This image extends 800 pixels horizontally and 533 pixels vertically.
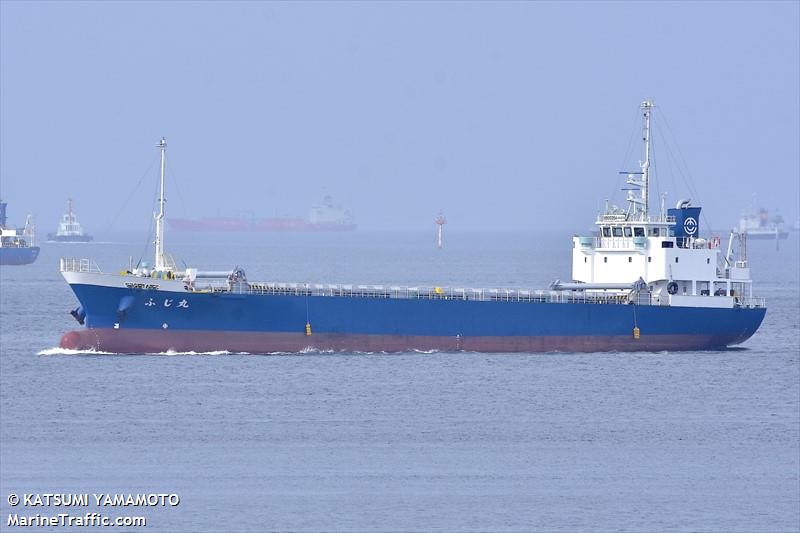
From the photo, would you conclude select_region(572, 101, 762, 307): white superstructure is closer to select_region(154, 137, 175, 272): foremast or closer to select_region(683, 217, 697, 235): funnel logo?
select_region(683, 217, 697, 235): funnel logo

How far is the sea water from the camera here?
36125 millimetres

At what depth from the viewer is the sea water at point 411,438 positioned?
36.1m

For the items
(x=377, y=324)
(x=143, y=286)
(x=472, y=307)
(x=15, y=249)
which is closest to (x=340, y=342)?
(x=377, y=324)

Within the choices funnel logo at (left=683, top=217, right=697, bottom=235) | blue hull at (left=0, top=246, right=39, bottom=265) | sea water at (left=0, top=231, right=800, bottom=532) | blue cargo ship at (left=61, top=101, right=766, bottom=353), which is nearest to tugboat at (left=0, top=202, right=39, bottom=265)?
blue hull at (left=0, top=246, right=39, bottom=265)

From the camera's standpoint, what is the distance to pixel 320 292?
200 feet

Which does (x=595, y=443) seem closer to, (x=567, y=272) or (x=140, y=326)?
(x=140, y=326)

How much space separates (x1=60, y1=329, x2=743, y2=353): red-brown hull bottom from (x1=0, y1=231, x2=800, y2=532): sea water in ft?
1.45

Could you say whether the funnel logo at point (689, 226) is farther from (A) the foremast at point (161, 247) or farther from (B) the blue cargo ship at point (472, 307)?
(A) the foremast at point (161, 247)

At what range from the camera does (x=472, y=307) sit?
197 ft

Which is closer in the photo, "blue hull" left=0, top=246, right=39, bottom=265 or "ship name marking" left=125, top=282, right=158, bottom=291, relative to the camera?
"ship name marking" left=125, top=282, right=158, bottom=291

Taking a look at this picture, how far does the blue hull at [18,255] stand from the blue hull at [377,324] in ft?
335

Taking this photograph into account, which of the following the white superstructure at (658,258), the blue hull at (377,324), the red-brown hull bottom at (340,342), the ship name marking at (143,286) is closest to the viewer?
the ship name marking at (143,286)

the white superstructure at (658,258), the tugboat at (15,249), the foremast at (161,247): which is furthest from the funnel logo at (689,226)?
the tugboat at (15,249)

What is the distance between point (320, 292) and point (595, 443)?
19.8 m
